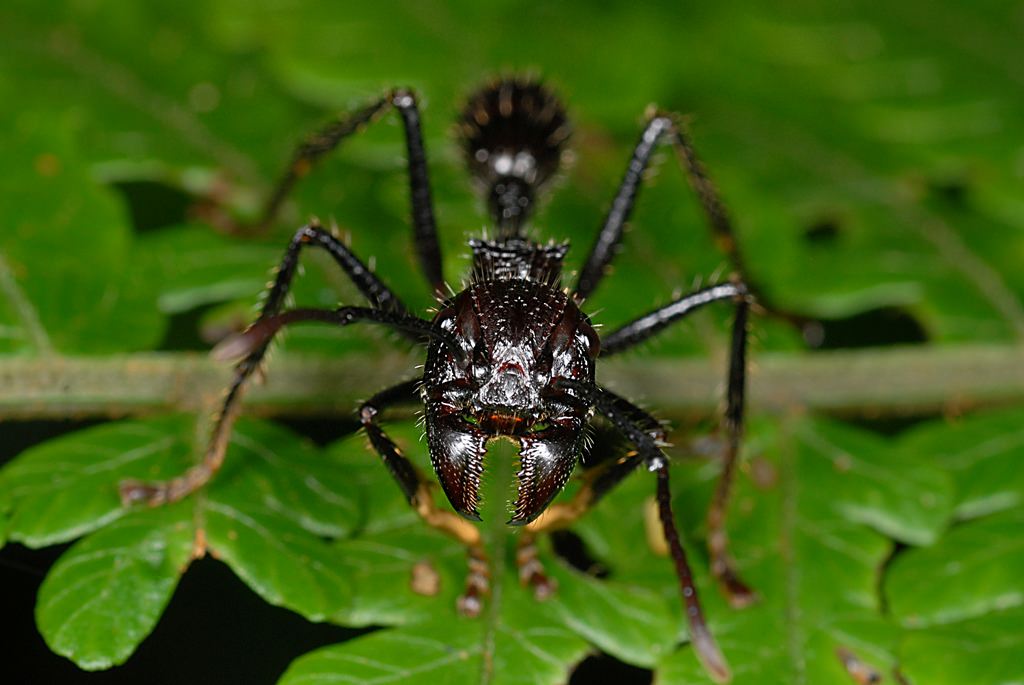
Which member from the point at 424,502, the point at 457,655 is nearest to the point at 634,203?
the point at 424,502

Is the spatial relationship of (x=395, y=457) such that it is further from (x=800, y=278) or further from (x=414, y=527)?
(x=800, y=278)

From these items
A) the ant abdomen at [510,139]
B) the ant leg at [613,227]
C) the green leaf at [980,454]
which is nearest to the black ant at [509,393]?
the ant leg at [613,227]

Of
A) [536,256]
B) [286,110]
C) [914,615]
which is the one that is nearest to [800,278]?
[536,256]

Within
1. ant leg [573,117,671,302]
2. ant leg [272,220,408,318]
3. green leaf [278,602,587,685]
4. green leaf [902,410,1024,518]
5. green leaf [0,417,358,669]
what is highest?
ant leg [573,117,671,302]

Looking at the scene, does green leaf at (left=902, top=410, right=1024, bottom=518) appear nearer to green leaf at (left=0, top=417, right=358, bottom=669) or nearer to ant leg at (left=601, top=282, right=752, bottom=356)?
ant leg at (left=601, top=282, right=752, bottom=356)

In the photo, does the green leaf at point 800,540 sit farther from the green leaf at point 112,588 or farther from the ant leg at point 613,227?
the green leaf at point 112,588

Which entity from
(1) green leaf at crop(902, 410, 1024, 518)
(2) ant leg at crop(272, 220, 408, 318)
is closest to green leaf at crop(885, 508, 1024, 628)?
(1) green leaf at crop(902, 410, 1024, 518)
